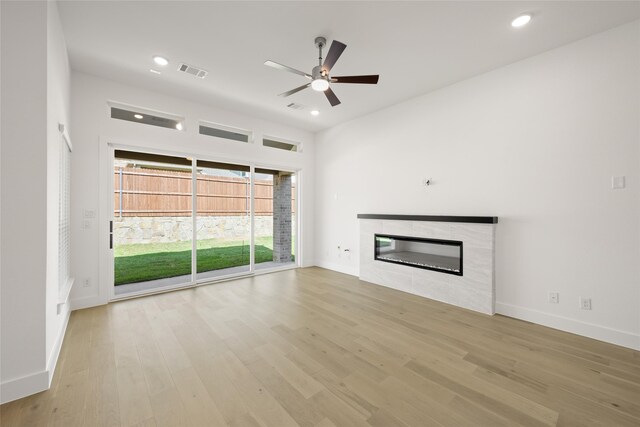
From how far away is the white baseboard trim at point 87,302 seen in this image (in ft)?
11.2

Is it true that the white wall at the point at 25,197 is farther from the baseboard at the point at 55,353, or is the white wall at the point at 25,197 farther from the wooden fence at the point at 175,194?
the wooden fence at the point at 175,194

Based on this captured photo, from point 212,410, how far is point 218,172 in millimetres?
3932

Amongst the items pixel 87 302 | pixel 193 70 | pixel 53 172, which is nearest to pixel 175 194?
pixel 87 302

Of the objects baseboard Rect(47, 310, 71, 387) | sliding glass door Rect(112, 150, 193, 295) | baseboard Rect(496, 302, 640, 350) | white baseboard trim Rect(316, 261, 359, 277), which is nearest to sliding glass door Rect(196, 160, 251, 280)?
sliding glass door Rect(112, 150, 193, 295)

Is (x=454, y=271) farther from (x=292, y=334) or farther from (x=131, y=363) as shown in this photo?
(x=131, y=363)

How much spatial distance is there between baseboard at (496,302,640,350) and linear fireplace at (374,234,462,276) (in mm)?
702

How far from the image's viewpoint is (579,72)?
284 cm

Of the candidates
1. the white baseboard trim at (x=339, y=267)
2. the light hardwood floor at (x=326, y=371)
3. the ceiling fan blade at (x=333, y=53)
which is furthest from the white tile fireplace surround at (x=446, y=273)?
the ceiling fan blade at (x=333, y=53)

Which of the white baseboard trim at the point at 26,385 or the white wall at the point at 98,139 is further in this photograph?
the white wall at the point at 98,139

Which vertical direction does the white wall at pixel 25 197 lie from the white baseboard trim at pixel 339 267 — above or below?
above

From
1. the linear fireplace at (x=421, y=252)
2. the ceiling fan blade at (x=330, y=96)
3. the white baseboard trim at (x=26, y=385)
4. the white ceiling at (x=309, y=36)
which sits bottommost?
the white baseboard trim at (x=26, y=385)

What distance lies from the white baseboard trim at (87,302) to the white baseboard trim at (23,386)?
1.91m

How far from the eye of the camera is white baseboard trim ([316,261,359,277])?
17.2 ft

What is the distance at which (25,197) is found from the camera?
1.88 meters
